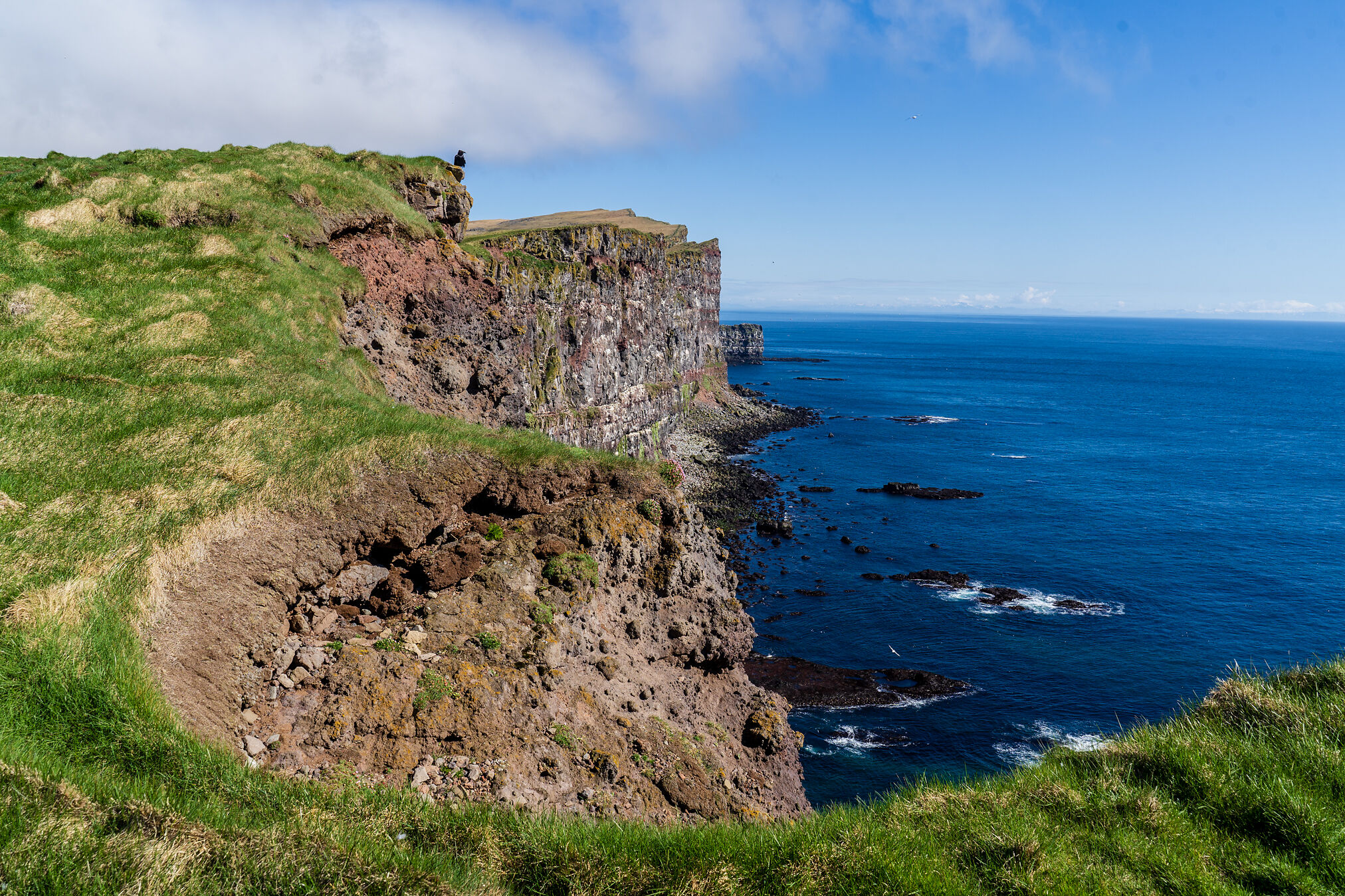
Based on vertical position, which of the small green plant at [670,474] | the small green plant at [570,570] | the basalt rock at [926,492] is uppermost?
the small green plant at [670,474]

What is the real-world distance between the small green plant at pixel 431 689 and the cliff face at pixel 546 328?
51.4 feet

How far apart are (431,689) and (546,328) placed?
2242 inches

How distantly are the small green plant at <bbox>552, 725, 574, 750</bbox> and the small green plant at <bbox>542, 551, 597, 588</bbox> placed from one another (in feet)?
11.6

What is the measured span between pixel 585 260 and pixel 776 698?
221 ft

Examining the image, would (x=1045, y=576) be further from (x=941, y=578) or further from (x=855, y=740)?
(x=855, y=740)

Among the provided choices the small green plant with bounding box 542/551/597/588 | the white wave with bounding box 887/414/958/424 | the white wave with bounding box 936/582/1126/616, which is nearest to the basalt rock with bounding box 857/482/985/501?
the white wave with bounding box 936/582/1126/616

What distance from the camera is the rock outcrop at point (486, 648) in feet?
39.7

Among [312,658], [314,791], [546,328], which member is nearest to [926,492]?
[546,328]

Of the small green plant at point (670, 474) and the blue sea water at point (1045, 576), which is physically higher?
the small green plant at point (670, 474)

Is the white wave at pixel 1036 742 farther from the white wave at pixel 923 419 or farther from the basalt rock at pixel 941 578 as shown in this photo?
the white wave at pixel 923 419

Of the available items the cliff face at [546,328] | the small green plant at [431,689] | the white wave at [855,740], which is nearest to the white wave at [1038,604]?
the white wave at [855,740]

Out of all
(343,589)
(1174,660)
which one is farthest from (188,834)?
(1174,660)

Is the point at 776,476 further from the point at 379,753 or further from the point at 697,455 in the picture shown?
the point at 379,753

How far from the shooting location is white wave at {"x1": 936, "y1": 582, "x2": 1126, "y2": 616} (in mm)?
49438
